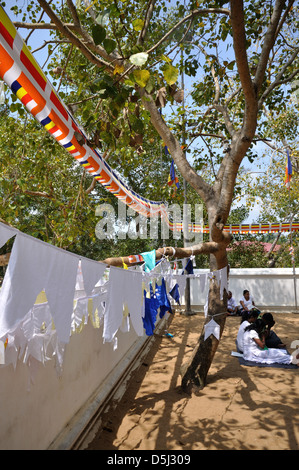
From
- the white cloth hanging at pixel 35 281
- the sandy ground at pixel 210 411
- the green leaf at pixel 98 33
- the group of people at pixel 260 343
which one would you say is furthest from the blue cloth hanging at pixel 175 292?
the green leaf at pixel 98 33

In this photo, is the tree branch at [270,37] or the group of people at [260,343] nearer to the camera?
the tree branch at [270,37]

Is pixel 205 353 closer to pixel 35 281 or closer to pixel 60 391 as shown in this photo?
pixel 60 391

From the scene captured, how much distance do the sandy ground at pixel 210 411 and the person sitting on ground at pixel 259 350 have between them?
330 millimetres

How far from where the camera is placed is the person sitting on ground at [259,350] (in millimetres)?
6441

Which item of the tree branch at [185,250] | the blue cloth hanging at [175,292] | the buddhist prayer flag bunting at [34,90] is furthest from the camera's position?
the blue cloth hanging at [175,292]

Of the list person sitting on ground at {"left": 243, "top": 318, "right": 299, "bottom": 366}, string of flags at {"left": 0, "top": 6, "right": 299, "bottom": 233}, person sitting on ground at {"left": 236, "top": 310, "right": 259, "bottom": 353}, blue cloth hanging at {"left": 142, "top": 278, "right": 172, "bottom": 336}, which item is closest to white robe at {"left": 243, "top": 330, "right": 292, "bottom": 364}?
person sitting on ground at {"left": 243, "top": 318, "right": 299, "bottom": 366}

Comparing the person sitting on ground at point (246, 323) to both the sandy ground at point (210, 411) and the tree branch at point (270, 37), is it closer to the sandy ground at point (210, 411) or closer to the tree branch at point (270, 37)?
the sandy ground at point (210, 411)

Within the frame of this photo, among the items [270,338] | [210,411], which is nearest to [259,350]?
[270,338]

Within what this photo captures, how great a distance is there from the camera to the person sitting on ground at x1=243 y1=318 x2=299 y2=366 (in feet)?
21.1

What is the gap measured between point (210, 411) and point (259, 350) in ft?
7.50

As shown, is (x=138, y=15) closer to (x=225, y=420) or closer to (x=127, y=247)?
(x=225, y=420)

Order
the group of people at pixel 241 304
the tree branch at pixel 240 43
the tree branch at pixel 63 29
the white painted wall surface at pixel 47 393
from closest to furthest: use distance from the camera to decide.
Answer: the white painted wall surface at pixel 47 393 < the tree branch at pixel 63 29 < the tree branch at pixel 240 43 < the group of people at pixel 241 304

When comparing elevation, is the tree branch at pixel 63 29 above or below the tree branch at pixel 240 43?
below

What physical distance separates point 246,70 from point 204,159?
11.1 feet
